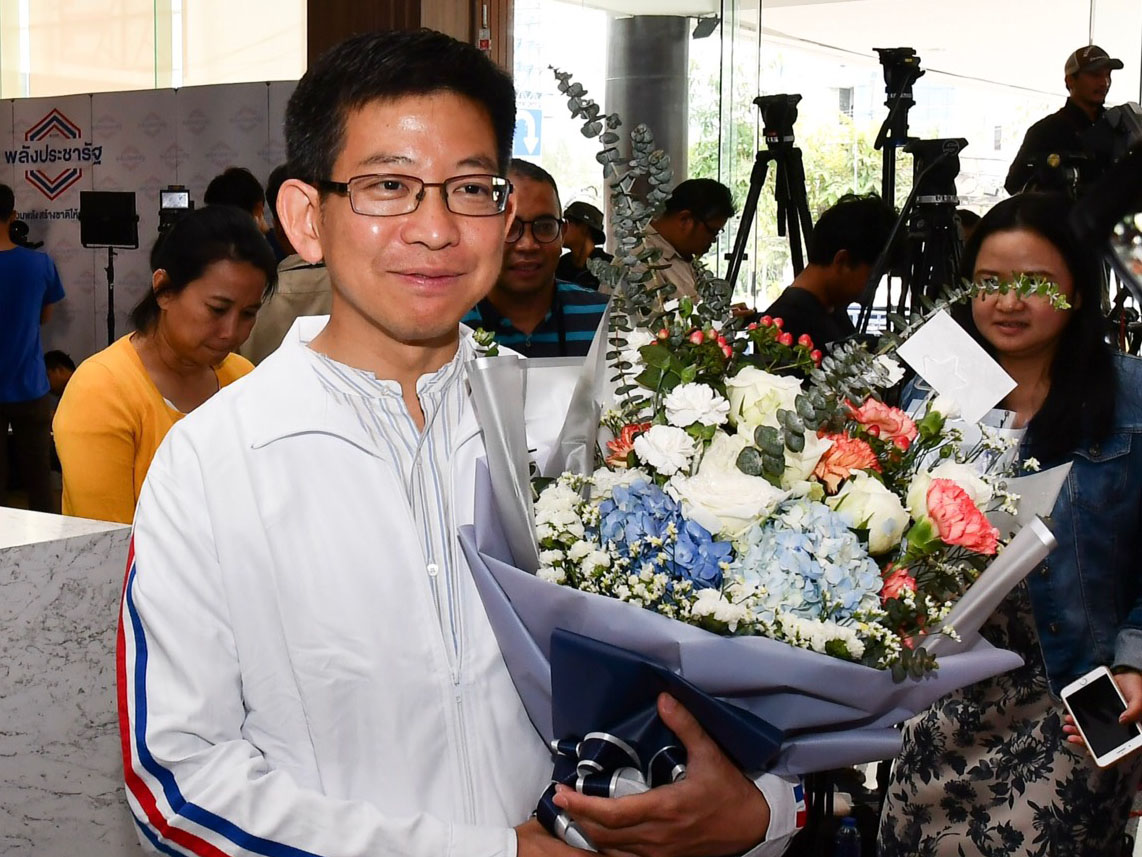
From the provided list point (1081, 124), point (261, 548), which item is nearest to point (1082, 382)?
point (261, 548)

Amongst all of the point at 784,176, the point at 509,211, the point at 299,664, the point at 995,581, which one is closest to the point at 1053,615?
the point at 995,581

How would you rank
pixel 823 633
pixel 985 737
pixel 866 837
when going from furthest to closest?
pixel 866 837, pixel 985 737, pixel 823 633

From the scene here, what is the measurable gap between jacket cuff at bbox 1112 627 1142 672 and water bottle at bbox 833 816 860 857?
2.74 feet

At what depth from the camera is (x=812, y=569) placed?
1.04 metres

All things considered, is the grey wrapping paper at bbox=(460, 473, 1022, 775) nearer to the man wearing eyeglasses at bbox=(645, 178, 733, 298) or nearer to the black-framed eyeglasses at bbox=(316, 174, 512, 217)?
the black-framed eyeglasses at bbox=(316, 174, 512, 217)

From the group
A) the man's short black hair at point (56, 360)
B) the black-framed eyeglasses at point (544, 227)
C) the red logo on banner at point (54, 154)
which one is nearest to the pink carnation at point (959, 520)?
the black-framed eyeglasses at point (544, 227)

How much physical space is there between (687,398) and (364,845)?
48cm

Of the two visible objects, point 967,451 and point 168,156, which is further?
point 168,156

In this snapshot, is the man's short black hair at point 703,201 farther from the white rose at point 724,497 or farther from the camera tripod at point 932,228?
the white rose at point 724,497

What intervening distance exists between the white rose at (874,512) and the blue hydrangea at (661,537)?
0.11 m

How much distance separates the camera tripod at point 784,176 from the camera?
5.13m

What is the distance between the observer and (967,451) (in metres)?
1.31

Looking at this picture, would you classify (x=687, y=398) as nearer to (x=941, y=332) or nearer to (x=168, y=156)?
(x=941, y=332)

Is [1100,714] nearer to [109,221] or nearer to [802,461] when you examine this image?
[802,461]
